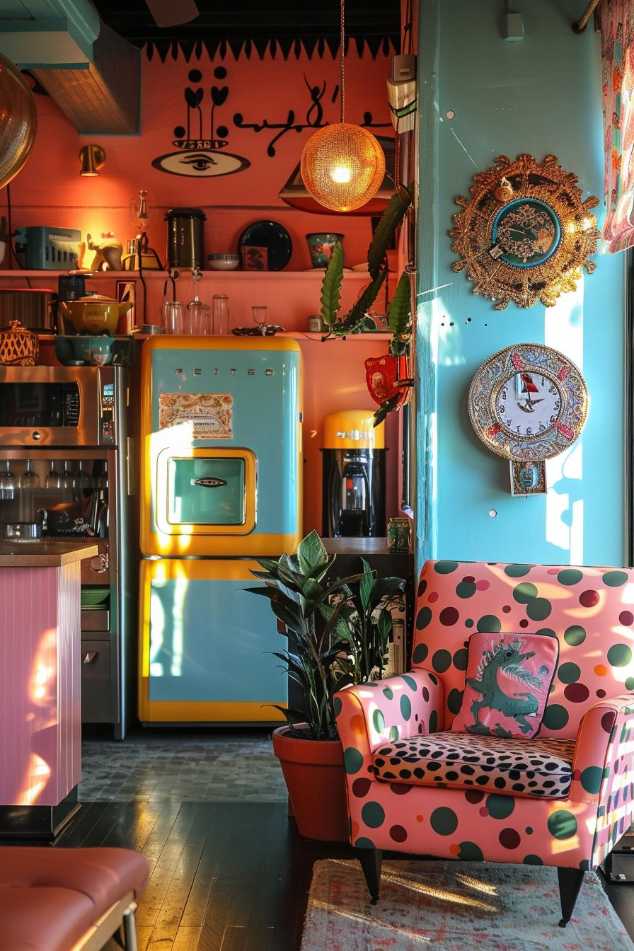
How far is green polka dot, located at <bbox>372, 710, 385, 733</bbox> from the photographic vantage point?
3211 mm

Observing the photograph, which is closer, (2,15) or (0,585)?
(0,585)

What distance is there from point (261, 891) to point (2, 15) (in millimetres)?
3581

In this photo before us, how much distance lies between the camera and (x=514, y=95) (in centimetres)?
429

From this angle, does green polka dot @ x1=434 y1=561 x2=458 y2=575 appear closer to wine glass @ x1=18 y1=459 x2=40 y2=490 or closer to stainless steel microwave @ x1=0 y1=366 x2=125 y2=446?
stainless steel microwave @ x1=0 y1=366 x2=125 y2=446

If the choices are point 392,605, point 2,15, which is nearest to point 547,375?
point 392,605

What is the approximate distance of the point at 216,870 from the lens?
11.3 feet

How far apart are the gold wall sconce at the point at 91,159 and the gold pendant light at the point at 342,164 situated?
2.67 metres

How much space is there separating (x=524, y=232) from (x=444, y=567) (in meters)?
1.36

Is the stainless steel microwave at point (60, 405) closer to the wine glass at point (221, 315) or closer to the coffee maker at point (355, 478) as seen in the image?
the wine glass at point (221, 315)

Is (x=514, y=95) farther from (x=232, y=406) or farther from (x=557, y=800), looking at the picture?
(x=557, y=800)

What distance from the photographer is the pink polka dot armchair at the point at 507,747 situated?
2.95 m

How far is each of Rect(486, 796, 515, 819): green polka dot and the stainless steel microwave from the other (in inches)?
123

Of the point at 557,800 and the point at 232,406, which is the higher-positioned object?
the point at 232,406

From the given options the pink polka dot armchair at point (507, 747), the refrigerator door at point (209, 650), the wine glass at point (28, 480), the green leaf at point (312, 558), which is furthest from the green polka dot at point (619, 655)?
the wine glass at point (28, 480)
